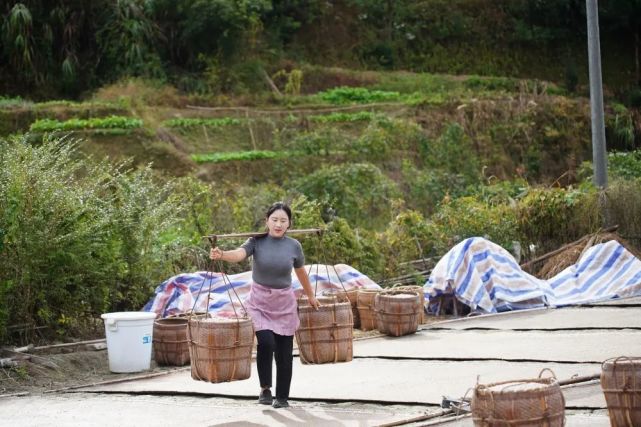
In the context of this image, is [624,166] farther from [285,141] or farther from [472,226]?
[285,141]

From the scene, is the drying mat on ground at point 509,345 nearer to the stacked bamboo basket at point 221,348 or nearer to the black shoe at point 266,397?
the black shoe at point 266,397

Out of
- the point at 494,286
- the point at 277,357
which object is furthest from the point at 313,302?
the point at 494,286

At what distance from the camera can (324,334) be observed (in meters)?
9.09

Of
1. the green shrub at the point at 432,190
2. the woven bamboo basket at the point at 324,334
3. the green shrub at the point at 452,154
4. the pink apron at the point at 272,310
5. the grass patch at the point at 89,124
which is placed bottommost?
the woven bamboo basket at the point at 324,334

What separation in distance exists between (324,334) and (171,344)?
2.96 meters

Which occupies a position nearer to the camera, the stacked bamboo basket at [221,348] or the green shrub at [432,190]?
the stacked bamboo basket at [221,348]

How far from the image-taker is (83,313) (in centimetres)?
1270

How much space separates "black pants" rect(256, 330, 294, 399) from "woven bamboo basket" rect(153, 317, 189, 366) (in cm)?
299

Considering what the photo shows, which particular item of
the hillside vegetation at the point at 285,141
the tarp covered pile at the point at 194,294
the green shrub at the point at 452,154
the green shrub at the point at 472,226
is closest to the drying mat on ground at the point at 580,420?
the hillside vegetation at the point at 285,141

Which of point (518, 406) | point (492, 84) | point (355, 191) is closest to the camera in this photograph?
point (518, 406)

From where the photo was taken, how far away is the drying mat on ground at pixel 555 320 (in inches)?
514

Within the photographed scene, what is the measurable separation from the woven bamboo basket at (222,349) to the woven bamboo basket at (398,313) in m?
4.75

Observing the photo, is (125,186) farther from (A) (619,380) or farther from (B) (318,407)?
(A) (619,380)

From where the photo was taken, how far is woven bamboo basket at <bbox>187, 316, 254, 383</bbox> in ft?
27.3
